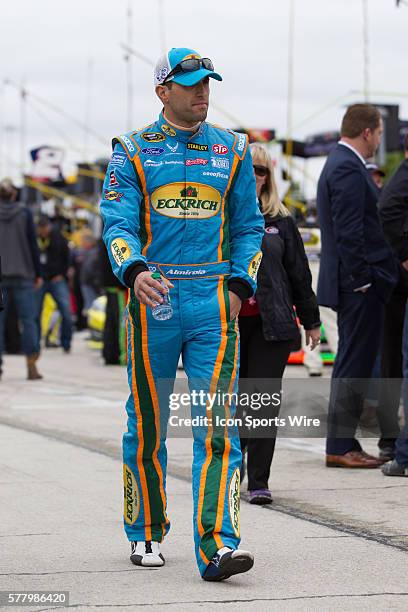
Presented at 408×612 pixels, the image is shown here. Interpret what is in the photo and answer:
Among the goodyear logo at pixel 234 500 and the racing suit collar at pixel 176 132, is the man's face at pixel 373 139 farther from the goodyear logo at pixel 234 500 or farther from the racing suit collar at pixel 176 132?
the goodyear logo at pixel 234 500

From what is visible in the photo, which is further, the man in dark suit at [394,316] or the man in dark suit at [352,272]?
the man in dark suit at [394,316]

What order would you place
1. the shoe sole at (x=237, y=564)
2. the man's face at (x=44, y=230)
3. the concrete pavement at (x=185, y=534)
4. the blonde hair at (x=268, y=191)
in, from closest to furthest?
the concrete pavement at (x=185, y=534) → the shoe sole at (x=237, y=564) → the blonde hair at (x=268, y=191) → the man's face at (x=44, y=230)

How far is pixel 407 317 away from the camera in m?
7.66

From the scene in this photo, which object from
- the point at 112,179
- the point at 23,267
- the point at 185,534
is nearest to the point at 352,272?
the point at 185,534

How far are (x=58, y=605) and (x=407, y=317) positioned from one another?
11.8 ft

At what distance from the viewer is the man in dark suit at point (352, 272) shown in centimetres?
800

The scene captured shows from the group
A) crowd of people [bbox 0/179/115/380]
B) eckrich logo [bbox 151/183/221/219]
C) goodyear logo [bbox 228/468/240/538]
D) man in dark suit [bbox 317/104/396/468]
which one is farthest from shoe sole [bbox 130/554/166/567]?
crowd of people [bbox 0/179/115/380]

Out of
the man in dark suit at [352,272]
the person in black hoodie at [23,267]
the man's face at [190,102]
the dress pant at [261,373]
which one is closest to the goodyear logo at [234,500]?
the man's face at [190,102]

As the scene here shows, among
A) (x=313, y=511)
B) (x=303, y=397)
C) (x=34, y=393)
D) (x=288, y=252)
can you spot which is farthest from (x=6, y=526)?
(x=34, y=393)

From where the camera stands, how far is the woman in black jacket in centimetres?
691

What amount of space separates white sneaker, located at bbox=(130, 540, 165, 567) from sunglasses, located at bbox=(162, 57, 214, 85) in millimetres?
1757

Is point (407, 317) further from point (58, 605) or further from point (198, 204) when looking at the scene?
point (58, 605)

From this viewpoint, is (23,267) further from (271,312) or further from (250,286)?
Answer: (250,286)

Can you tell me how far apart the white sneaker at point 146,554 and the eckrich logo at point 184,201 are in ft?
4.11
